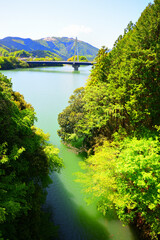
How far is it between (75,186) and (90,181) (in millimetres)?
3001

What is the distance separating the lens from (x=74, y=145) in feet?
58.0

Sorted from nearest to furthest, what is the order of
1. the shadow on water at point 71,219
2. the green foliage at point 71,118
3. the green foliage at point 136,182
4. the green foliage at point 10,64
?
the green foliage at point 136,182 → the shadow on water at point 71,219 → the green foliage at point 71,118 → the green foliage at point 10,64

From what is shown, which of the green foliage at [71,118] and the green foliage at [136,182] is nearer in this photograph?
the green foliage at [136,182]

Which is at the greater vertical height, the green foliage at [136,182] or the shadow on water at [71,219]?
the green foliage at [136,182]

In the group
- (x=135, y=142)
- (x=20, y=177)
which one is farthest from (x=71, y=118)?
(x=20, y=177)

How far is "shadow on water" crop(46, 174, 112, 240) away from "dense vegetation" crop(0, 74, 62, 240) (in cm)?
90

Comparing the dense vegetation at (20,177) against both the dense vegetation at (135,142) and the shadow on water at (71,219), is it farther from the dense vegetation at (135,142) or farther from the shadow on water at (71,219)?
the dense vegetation at (135,142)

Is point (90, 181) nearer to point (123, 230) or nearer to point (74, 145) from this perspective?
point (123, 230)

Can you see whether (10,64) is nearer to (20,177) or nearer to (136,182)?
(20,177)

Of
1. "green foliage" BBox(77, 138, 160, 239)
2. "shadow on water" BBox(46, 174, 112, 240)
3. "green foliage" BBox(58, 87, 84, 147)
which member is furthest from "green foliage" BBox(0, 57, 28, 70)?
"green foliage" BBox(77, 138, 160, 239)

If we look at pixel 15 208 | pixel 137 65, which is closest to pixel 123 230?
pixel 15 208

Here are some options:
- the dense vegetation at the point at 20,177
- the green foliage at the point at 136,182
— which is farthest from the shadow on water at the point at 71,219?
the green foliage at the point at 136,182

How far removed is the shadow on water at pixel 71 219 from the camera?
30.2 feet

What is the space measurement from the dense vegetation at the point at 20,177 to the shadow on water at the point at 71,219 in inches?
35.2
